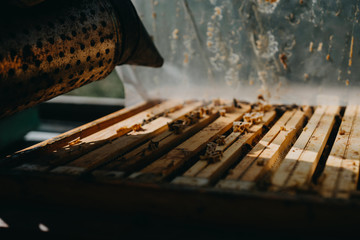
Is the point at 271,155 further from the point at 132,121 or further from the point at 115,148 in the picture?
the point at 132,121

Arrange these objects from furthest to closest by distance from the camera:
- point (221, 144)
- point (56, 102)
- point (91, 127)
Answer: point (56, 102) → point (91, 127) → point (221, 144)

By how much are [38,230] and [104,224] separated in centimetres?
24

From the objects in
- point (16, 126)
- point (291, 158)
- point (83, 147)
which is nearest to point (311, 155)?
point (291, 158)

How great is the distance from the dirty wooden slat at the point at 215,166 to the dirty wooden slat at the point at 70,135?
808 millimetres

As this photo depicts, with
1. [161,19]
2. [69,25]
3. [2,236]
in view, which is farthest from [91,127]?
[161,19]

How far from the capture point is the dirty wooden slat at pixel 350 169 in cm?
119

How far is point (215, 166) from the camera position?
1.45 m

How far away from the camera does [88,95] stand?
3779 millimetres

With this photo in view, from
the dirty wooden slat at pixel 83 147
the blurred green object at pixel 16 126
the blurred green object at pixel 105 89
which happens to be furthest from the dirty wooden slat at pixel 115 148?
the blurred green object at pixel 105 89

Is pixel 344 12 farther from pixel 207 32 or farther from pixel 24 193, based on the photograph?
pixel 24 193

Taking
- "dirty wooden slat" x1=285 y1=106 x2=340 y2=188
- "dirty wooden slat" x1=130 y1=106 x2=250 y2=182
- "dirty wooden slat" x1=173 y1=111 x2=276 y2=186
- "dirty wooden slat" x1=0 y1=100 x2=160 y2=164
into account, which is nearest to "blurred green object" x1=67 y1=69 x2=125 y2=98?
"dirty wooden slat" x1=0 y1=100 x2=160 y2=164

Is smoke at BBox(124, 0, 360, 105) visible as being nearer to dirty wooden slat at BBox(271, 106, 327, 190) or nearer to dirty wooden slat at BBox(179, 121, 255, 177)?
dirty wooden slat at BBox(271, 106, 327, 190)

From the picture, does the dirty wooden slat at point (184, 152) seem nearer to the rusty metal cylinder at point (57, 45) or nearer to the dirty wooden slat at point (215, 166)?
the dirty wooden slat at point (215, 166)

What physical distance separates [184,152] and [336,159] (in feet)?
2.18
